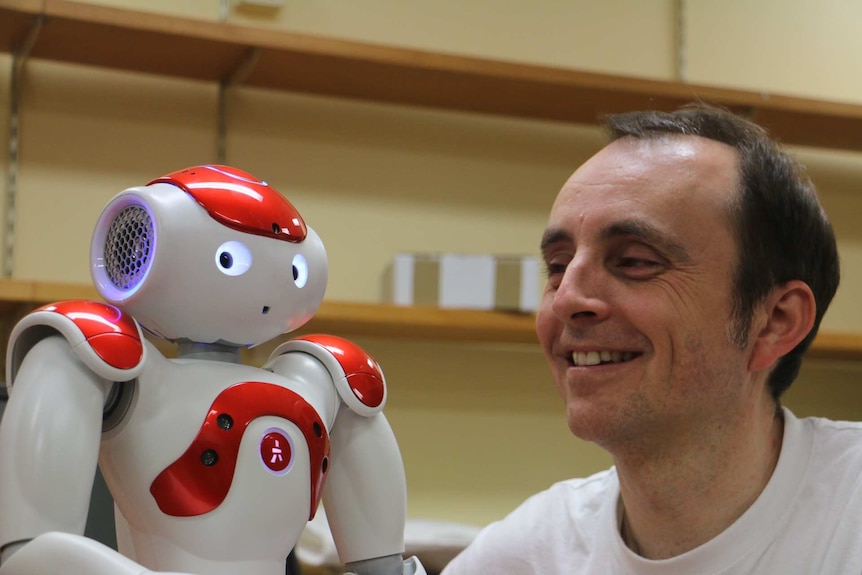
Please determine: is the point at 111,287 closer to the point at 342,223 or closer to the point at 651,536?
the point at 651,536

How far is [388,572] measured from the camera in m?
0.98

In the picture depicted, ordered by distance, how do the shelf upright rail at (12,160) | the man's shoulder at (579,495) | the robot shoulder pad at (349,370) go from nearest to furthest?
the robot shoulder pad at (349,370) → the man's shoulder at (579,495) → the shelf upright rail at (12,160)

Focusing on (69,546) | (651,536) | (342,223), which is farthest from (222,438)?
(342,223)

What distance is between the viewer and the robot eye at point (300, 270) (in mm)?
921

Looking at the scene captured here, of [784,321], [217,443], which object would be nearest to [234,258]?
[217,443]

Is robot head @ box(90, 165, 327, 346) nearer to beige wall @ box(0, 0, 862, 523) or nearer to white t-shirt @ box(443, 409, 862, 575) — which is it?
white t-shirt @ box(443, 409, 862, 575)

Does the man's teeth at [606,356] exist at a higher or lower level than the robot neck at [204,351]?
lower

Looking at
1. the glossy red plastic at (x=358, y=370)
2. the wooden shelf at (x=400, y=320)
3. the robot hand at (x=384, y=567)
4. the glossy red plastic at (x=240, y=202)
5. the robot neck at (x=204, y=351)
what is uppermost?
the glossy red plastic at (x=240, y=202)

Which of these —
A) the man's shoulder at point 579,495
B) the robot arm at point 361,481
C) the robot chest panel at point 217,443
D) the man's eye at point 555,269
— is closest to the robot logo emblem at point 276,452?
the robot chest panel at point 217,443

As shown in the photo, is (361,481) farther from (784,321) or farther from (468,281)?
(468,281)

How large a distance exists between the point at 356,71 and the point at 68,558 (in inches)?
64.2

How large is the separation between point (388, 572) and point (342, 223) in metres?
1.54

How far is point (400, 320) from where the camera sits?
2148mm

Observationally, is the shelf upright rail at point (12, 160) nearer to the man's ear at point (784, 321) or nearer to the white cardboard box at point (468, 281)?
the white cardboard box at point (468, 281)
